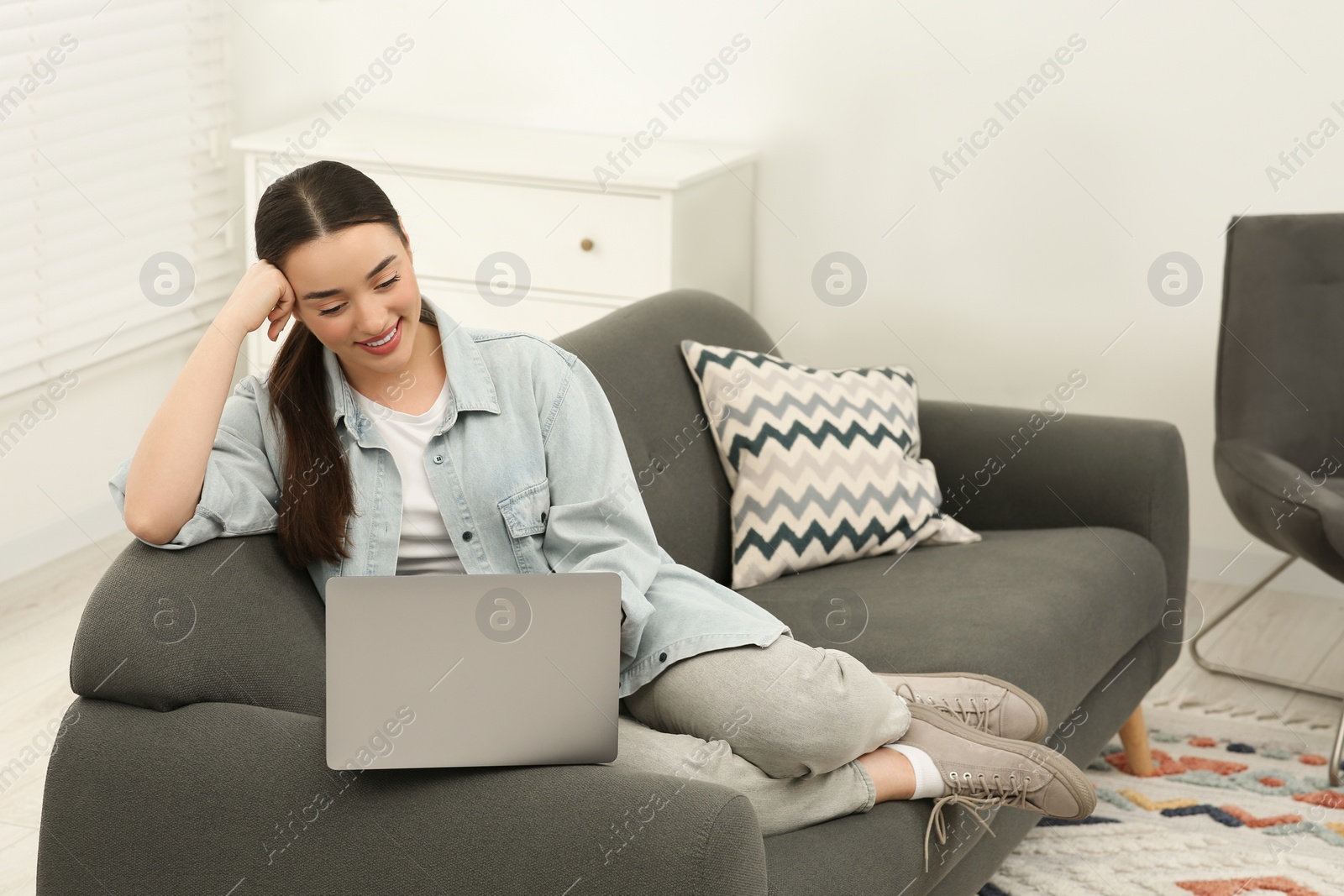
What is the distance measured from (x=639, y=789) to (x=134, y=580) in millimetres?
584

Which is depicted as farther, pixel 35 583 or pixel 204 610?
pixel 35 583

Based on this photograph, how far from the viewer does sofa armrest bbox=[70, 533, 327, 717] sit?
4.55 feet

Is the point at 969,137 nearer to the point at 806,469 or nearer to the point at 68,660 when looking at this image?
the point at 806,469

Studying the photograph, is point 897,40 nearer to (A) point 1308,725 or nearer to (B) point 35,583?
(A) point 1308,725

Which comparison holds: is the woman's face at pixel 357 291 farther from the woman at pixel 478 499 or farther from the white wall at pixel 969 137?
the white wall at pixel 969 137

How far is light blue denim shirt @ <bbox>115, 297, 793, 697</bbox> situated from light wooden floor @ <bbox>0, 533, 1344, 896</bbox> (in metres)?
0.93

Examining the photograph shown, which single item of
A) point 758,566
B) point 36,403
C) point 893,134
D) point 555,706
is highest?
point 893,134

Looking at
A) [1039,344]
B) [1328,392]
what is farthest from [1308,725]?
[1039,344]

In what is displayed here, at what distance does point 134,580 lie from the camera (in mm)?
1420

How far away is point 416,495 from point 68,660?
1.61m

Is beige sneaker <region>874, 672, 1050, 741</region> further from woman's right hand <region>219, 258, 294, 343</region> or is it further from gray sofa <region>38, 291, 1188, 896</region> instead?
woman's right hand <region>219, 258, 294, 343</region>

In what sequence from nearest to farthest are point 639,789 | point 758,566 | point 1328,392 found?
point 639,789
point 758,566
point 1328,392

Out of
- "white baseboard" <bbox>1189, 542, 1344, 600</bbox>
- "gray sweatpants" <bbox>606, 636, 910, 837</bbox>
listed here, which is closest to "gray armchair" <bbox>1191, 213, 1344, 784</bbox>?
"white baseboard" <bbox>1189, 542, 1344, 600</bbox>

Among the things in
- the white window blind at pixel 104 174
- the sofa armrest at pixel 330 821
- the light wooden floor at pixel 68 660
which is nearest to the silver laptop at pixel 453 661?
the sofa armrest at pixel 330 821
